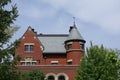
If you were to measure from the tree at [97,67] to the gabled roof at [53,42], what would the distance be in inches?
836

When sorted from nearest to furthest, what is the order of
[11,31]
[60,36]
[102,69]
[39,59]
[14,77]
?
[14,77], [11,31], [102,69], [39,59], [60,36]

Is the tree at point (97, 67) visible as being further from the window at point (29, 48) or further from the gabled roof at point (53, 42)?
the gabled roof at point (53, 42)

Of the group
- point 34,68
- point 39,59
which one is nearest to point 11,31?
point 34,68

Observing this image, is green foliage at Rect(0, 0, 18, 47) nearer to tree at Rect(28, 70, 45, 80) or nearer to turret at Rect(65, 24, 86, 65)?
tree at Rect(28, 70, 45, 80)

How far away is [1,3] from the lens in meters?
23.9

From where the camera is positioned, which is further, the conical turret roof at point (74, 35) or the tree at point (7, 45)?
the conical turret roof at point (74, 35)

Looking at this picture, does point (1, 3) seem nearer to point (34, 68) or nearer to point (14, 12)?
point (14, 12)

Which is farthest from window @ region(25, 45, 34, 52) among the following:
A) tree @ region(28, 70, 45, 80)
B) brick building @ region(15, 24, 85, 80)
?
tree @ region(28, 70, 45, 80)

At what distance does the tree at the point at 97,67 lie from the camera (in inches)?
1622

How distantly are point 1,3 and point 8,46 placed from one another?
294cm

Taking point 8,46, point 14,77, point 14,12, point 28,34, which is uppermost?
point 28,34

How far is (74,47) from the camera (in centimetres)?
6194

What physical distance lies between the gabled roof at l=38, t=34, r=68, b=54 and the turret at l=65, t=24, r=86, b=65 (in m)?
1.89

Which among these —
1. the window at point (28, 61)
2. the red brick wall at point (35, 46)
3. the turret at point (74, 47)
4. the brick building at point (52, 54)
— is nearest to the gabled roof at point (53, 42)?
the brick building at point (52, 54)
